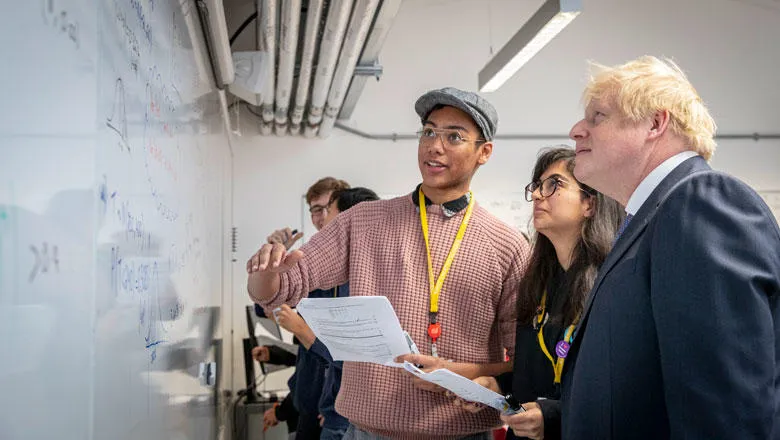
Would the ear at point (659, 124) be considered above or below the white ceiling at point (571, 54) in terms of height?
below

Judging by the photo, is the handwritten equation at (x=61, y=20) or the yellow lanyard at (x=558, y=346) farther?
the yellow lanyard at (x=558, y=346)

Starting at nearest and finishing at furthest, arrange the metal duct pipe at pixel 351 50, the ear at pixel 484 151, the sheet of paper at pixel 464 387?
the sheet of paper at pixel 464 387 → the ear at pixel 484 151 → the metal duct pipe at pixel 351 50

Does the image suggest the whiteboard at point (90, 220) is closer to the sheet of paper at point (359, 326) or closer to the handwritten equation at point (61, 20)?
the handwritten equation at point (61, 20)

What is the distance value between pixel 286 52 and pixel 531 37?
133 cm

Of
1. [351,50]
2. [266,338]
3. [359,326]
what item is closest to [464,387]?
[359,326]

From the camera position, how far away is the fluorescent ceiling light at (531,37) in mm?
3217

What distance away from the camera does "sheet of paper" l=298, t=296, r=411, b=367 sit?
1.48 m

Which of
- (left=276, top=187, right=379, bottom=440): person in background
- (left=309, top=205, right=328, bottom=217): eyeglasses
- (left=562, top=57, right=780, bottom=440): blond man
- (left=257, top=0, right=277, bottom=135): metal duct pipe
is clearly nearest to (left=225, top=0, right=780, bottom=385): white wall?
(left=257, top=0, right=277, bottom=135): metal duct pipe

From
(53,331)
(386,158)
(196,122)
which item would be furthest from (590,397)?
(386,158)

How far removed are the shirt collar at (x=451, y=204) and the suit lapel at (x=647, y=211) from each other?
0.76 m

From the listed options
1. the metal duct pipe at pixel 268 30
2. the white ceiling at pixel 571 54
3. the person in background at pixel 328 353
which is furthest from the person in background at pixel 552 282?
the white ceiling at pixel 571 54

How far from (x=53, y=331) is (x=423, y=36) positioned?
5571 millimetres

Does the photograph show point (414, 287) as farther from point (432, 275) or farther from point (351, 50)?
point (351, 50)

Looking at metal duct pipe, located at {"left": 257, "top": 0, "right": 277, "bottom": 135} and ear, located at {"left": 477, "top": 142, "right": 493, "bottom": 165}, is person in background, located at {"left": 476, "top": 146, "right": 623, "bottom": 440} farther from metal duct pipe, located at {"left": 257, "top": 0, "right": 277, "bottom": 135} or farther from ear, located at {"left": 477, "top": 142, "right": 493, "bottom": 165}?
metal duct pipe, located at {"left": 257, "top": 0, "right": 277, "bottom": 135}
